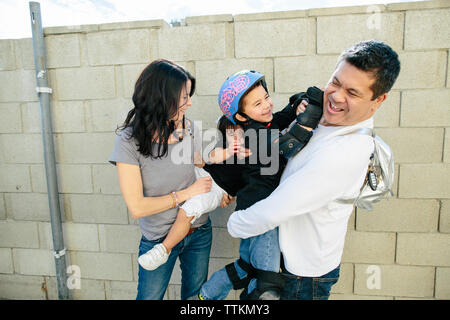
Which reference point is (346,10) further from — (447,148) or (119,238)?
(119,238)

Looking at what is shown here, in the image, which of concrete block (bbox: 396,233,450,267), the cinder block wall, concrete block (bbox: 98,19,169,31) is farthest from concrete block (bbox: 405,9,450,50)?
concrete block (bbox: 98,19,169,31)

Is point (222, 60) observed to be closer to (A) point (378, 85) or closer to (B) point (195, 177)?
(B) point (195, 177)

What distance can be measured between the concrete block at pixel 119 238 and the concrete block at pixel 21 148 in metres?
0.86

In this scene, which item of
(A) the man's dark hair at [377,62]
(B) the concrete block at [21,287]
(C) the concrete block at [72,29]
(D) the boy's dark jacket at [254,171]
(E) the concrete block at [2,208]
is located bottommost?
(B) the concrete block at [21,287]

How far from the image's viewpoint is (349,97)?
112 centimetres

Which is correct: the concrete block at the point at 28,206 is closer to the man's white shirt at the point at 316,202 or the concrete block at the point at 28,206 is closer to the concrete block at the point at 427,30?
the man's white shirt at the point at 316,202

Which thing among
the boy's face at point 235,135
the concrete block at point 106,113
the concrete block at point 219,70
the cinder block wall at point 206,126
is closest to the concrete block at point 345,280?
the cinder block wall at point 206,126

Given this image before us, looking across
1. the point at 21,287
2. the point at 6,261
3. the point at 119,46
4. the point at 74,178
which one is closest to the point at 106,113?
the point at 119,46

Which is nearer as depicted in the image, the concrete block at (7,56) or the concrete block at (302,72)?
the concrete block at (302,72)

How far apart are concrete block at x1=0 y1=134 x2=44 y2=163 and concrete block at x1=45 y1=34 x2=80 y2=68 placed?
0.67 metres

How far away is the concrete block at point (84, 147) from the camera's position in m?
2.30

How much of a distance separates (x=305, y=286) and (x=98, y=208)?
6.21ft

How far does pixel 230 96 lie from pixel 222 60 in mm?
682
